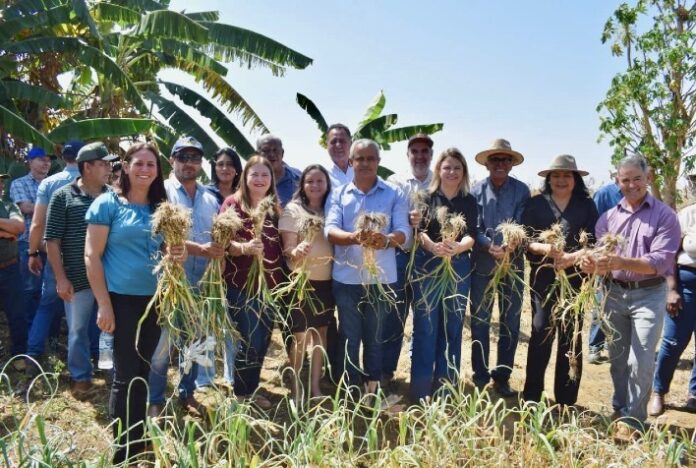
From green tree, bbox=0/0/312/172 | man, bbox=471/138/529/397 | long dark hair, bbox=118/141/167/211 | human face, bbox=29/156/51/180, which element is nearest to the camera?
long dark hair, bbox=118/141/167/211

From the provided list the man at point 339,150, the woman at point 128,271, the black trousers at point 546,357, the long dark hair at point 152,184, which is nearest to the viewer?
the woman at point 128,271

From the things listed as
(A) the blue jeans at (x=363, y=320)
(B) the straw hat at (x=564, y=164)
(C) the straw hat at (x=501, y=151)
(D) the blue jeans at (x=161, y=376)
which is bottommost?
(D) the blue jeans at (x=161, y=376)

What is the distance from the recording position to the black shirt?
358cm

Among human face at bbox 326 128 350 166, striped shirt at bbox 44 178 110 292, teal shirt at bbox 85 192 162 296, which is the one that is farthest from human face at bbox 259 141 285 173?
teal shirt at bbox 85 192 162 296

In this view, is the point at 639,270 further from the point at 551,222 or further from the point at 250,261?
the point at 250,261

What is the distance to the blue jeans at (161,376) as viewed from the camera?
10.2ft

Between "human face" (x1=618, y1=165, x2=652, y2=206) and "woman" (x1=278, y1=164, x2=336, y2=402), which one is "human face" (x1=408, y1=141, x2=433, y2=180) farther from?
"human face" (x1=618, y1=165, x2=652, y2=206)

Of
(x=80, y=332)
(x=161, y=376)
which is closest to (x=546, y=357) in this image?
(x=161, y=376)

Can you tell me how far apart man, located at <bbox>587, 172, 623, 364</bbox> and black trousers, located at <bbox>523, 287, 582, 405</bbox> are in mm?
704

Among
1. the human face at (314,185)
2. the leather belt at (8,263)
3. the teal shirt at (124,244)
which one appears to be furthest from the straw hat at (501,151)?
the leather belt at (8,263)

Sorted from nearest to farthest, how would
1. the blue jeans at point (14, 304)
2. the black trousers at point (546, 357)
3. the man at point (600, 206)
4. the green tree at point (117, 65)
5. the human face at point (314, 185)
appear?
the human face at point (314, 185), the black trousers at point (546, 357), the blue jeans at point (14, 304), the man at point (600, 206), the green tree at point (117, 65)

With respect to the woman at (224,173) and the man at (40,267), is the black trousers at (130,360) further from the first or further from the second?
the man at (40,267)

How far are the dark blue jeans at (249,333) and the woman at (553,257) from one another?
197 centimetres

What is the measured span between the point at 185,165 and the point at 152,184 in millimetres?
694
